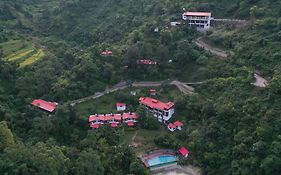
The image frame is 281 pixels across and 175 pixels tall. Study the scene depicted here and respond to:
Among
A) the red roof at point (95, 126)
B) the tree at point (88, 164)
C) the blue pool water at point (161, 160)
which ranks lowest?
the blue pool water at point (161, 160)

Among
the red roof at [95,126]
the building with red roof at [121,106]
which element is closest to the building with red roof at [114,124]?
the red roof at [95,126]

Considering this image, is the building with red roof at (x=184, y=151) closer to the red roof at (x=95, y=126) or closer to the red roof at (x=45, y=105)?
the red roof at (x=95, y=126)

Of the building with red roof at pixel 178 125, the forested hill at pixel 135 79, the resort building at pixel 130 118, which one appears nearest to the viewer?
the forested hill at pixel 135 79

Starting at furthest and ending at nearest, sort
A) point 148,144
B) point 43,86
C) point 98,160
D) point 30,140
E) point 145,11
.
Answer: point 145,11 < point 43,86 < point 148,144 < point 30,140 < point 98,160

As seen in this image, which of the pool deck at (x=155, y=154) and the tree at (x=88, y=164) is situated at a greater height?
the tree at (x=88, y=164)

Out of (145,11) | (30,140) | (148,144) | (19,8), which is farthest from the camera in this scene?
(19,8)

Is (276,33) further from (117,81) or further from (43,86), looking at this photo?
(43,86)

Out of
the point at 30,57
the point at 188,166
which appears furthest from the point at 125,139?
the point at 30,57
